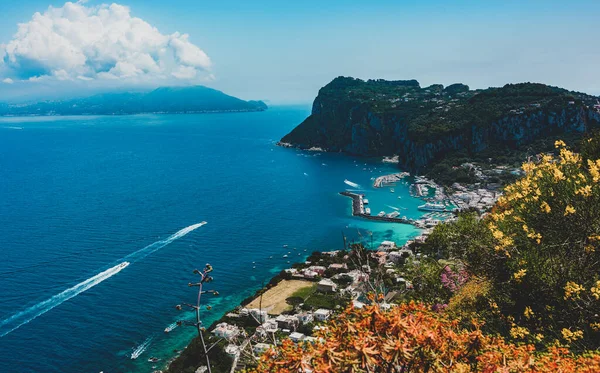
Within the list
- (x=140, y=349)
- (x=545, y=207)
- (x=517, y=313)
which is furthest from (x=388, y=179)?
(x=545, y=207)

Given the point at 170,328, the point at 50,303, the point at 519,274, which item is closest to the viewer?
the point at 519,274

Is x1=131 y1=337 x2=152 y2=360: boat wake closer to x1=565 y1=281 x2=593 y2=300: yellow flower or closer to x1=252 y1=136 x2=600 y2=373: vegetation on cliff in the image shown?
x1=252 y1=136 x2=600 y2=373: vegetation on cliff

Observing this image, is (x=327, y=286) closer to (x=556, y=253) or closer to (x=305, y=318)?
(x=305, y=318)

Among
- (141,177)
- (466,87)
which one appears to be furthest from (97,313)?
(466,87)

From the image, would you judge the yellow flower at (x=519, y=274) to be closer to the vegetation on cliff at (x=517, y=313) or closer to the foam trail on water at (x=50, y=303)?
the vegetation on cliff at (x=517, y=313)

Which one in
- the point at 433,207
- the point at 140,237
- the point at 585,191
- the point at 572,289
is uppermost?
the point at 585,191

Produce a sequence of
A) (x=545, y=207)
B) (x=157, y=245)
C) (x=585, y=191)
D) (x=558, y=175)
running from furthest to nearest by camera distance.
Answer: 1. (x=157, y=245)
2. (x=545, y=207)
3. (x=558, y=175)
4. (x=585, y=191)

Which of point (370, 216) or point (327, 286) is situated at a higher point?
point (370, 216)

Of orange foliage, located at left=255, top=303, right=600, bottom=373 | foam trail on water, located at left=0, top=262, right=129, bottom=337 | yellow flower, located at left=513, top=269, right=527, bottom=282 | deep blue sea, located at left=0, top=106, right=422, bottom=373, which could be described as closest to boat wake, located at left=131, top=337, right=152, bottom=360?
deep blue sea, located at left=0, top=106, right=422, bottom=373
